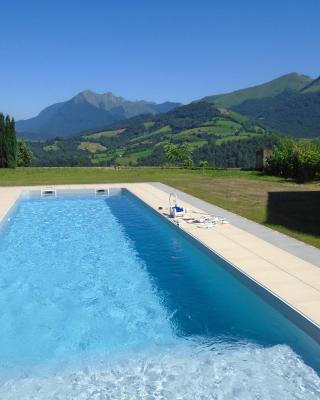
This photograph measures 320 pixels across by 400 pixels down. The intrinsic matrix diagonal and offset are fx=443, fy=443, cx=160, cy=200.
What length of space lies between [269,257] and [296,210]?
5.31 metres

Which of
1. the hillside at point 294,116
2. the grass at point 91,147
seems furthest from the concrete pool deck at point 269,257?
the hillside at point 294,116

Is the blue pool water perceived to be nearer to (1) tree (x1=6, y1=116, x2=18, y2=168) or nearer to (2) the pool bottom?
(2) the pool bottom

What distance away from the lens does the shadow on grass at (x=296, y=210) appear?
10.4 m

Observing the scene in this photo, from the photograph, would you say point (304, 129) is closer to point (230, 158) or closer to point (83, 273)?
point (230, 158)

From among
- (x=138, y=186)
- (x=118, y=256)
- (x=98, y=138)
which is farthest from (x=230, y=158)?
(x=118, y=256)

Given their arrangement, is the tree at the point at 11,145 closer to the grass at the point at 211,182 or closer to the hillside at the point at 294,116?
the grass at the point at 211,182

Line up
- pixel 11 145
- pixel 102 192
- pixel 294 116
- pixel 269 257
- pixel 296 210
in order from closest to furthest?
pixel 269 257 → pixel 296 210 → pixel 102 192 → pixel 11 145 → pixel 294 116

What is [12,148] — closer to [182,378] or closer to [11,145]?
[11,145]

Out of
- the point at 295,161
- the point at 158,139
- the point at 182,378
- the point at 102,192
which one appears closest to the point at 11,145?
the point at 102,192

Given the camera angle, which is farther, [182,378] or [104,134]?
[104,134]

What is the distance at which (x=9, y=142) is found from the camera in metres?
29.2

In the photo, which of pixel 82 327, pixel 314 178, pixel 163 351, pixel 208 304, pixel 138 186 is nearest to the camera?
pixel 163 351

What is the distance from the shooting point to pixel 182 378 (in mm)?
4719

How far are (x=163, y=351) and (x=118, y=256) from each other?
4.38m
